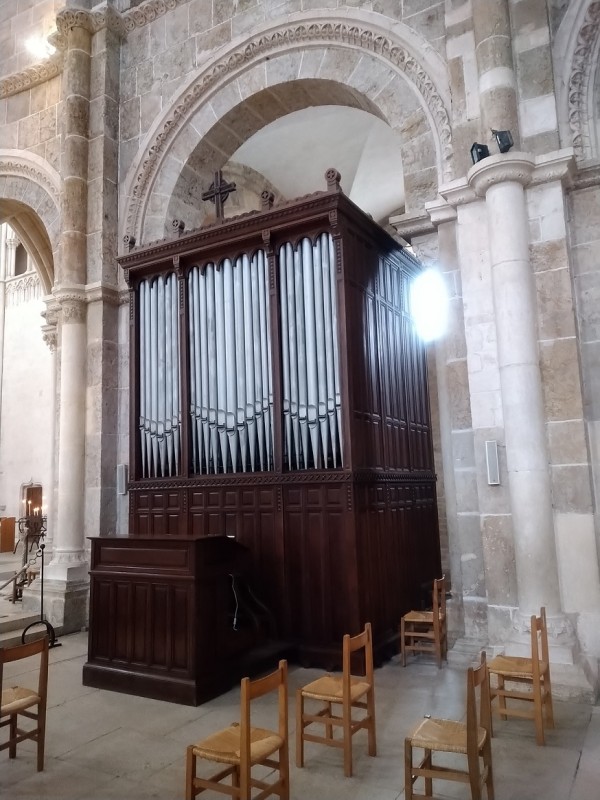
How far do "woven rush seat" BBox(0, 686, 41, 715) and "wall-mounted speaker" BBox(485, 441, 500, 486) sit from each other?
369cm

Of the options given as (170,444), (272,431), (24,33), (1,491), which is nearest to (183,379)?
(170,444)

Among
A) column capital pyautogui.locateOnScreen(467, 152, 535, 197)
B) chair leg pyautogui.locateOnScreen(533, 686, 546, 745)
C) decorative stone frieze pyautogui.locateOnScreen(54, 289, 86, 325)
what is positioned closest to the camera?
chair leg pyautogui.locateOnScreen(533, 686, 546, 745)

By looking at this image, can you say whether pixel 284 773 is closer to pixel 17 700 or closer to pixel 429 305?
pixel 17 700

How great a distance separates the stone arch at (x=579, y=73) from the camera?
5738mm

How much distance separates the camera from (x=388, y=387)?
21.8 feet

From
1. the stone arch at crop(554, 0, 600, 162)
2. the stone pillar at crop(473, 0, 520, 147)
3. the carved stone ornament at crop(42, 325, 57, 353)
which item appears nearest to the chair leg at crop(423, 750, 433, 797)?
the stone pillar at crop(473, 0, 520, 147)

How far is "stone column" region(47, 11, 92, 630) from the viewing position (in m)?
7.77

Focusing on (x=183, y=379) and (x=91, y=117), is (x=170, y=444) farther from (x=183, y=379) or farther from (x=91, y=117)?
(x=91, y=117)

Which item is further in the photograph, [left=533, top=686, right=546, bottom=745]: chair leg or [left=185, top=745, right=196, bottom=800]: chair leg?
[left=533, top=686, right=546, bottom=745]: chair leg

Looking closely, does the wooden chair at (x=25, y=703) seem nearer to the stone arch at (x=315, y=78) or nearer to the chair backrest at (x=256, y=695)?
the chair backrest at (x=256, y=695)

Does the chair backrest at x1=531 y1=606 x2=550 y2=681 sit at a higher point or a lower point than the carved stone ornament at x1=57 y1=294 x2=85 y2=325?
lower

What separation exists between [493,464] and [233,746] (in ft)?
10.8

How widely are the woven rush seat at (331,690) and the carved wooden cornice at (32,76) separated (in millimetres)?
9030

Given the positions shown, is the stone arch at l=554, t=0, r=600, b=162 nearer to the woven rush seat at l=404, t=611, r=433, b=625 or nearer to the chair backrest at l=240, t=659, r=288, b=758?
the woven rush seat at l=404, t=611, r=433, b=625
